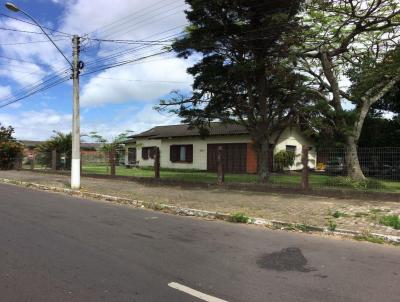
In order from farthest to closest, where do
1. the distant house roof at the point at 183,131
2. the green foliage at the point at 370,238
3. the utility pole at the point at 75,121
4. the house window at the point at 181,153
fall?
the house window at the point at 181,153 < the distant house roof at the point at 183,131 < the utility pole at the point at 75,121 < the green foliage at the point at 370,238

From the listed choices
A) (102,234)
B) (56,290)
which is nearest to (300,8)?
(102,234)

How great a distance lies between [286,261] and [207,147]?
2486cm

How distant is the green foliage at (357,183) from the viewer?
49.4 feet

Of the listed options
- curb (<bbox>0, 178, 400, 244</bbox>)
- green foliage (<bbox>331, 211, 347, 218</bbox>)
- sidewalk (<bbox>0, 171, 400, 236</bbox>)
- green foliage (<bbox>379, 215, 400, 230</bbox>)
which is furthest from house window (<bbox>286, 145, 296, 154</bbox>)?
green foliage (<bbox>379, 215, 400, 230</bbox>)

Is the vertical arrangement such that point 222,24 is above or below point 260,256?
above

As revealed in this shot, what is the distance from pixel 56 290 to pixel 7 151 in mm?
32637

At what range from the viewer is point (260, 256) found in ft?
23.3

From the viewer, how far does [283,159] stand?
2727 cm

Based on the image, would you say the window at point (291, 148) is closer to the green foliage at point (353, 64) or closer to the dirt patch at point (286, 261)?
the green foliage at point (353, 64)

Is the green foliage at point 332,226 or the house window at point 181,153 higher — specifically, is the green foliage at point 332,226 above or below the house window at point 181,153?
below

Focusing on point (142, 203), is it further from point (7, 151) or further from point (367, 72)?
point (7, 151)

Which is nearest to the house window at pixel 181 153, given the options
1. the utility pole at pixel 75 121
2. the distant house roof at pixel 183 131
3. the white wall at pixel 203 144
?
the white wall at pixel 203 144

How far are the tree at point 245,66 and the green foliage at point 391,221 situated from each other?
7.64m

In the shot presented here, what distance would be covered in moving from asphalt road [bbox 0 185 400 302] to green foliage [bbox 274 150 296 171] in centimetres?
1738
